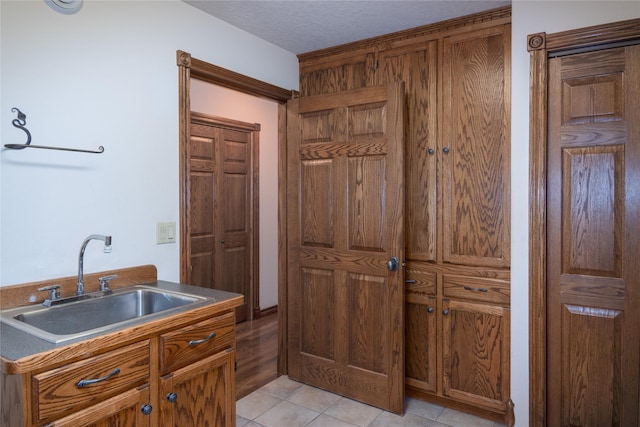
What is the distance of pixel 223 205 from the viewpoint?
163 inches

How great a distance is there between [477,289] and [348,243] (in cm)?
83

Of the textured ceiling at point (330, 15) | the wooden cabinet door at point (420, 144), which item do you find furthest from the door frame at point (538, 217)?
the wooden cabinet door at point (420, 144)

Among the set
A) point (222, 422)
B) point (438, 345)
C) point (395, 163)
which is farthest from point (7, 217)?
point (438, 345)

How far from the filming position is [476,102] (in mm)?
2426

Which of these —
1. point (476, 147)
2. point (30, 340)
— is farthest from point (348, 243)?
point (30, 340)

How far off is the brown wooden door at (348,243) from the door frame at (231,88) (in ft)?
Answer: 0.34

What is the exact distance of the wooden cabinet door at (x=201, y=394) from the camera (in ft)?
4.92

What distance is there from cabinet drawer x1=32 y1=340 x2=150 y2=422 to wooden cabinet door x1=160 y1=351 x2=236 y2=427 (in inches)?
5.3

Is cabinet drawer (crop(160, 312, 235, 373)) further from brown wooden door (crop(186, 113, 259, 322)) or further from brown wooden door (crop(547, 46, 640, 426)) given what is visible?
brown wooden door (crop(186, 113, 259, 322))

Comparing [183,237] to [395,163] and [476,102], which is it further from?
[476,102]

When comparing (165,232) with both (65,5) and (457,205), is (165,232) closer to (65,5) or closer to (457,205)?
(65,5)

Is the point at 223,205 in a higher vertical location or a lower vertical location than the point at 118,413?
higher

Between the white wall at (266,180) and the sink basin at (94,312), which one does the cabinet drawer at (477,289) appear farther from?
the white wall at (266,180)

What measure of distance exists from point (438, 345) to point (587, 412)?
0.81m
